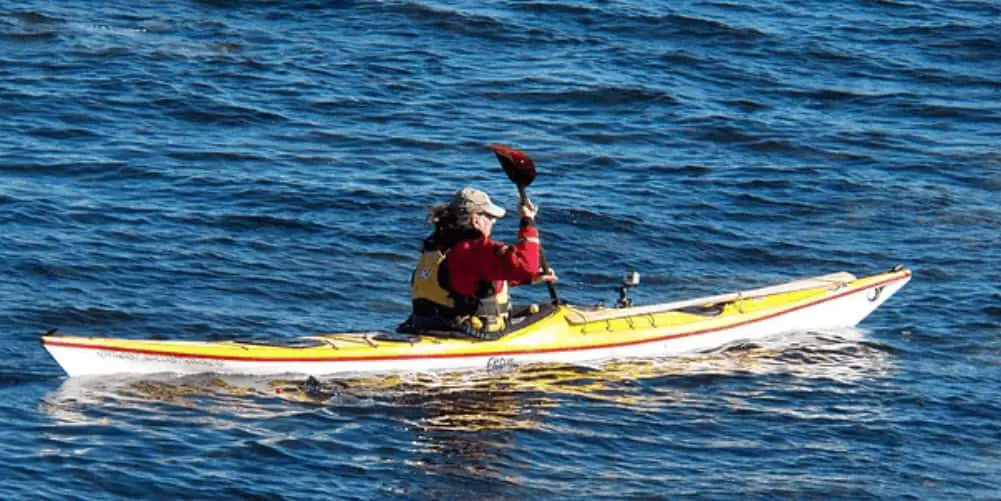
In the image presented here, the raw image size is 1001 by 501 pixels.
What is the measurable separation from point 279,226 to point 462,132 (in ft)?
13.7

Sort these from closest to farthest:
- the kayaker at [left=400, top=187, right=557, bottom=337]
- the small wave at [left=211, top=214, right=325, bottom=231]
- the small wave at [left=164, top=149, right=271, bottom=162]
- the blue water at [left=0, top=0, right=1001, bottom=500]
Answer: the blue water at [left=0, top=0, right=1001, bottom=500], the kayaker at [left=400, top=187, right=557, bottom=337], the small wave at [left=211, top=214, right=325, bottom=231], the small wave at [left=164, top=149, right=271, bottom=162]

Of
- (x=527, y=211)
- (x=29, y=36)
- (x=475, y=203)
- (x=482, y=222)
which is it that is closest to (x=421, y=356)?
(x=482, y=222)

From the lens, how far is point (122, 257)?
15.5m

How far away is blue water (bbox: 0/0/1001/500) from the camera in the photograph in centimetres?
1112

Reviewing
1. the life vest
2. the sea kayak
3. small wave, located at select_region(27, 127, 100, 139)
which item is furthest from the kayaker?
small wave, located at select_region(27, 127, 100, 139)

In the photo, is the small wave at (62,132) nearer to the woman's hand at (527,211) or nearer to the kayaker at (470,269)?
the kayaker at (470,269)

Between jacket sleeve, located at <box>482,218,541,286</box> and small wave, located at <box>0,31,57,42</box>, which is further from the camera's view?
small wave, located at <box>0,31,57,42</box>

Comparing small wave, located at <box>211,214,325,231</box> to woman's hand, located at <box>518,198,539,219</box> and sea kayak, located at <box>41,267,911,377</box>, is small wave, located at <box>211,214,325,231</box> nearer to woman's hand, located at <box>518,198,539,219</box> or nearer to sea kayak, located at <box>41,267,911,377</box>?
sea kayak, located at <box>41,267,911,377</box>

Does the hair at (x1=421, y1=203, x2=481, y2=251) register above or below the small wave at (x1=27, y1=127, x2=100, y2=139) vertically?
above

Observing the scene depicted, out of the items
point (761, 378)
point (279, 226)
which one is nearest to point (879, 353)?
point (761, 378)

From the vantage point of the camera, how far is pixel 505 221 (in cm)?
1780

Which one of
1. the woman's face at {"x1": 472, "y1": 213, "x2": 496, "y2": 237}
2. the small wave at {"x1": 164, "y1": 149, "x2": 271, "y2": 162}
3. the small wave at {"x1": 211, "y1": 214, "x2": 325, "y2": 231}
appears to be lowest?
the small wave at {"x1": 211, "y1": 214, "x2": 325, "y2": 231}

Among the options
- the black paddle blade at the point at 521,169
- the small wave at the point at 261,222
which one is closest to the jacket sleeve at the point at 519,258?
the black paddle blade at the point at 521,169

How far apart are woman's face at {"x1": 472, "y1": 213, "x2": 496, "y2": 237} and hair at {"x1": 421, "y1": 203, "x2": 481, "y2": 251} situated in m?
0.02
